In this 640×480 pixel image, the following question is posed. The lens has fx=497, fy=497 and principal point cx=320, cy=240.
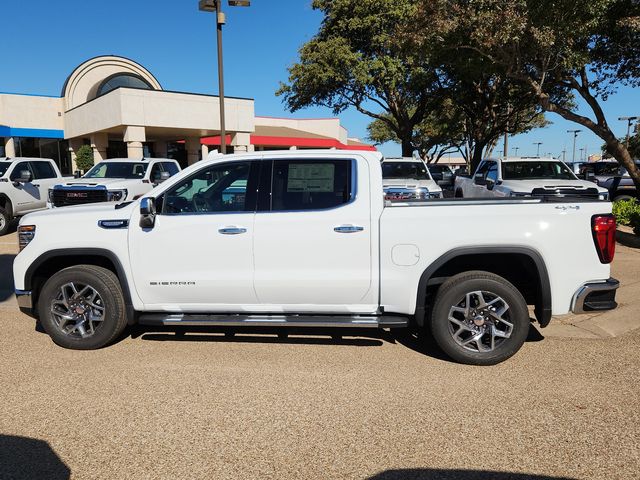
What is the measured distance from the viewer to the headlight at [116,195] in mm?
10625

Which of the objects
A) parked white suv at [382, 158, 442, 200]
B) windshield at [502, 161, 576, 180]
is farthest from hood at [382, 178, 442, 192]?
windshield at [502, 161, 576, 180]

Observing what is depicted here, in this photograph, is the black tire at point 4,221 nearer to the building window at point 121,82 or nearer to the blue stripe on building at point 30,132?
the blue stripe on building at point 30,132

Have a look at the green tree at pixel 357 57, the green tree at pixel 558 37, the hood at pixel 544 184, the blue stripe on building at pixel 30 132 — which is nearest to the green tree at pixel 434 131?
the green tree at pixel 357 57

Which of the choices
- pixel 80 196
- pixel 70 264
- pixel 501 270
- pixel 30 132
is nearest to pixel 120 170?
pixel 80 196

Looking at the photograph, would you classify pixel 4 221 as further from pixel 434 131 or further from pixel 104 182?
pixel 434 131

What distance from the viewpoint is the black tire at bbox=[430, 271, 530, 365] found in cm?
415

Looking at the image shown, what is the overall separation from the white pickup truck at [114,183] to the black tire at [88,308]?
5613 millimetres

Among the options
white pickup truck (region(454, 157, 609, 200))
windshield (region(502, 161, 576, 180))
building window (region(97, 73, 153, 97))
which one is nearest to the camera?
white pickup truck (region(454, 157, 609, 200))

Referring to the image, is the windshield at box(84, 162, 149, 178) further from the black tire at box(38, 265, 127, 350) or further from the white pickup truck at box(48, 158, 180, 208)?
the black tire at box(38, 265, 127, 350)

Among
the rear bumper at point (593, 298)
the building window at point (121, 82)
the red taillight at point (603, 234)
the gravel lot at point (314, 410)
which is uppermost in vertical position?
the building window at point (121, 82)

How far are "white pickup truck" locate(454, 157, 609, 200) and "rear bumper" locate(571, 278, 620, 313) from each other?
5981mm

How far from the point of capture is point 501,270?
4664 millimetres

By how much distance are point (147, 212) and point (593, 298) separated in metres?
3.82

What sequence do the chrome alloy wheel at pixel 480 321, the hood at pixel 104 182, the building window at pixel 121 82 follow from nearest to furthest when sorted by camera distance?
the chrome alloy wheel at pixel 480 321 → the hood at pixel 104 182 → the building window at pixel 121 82
